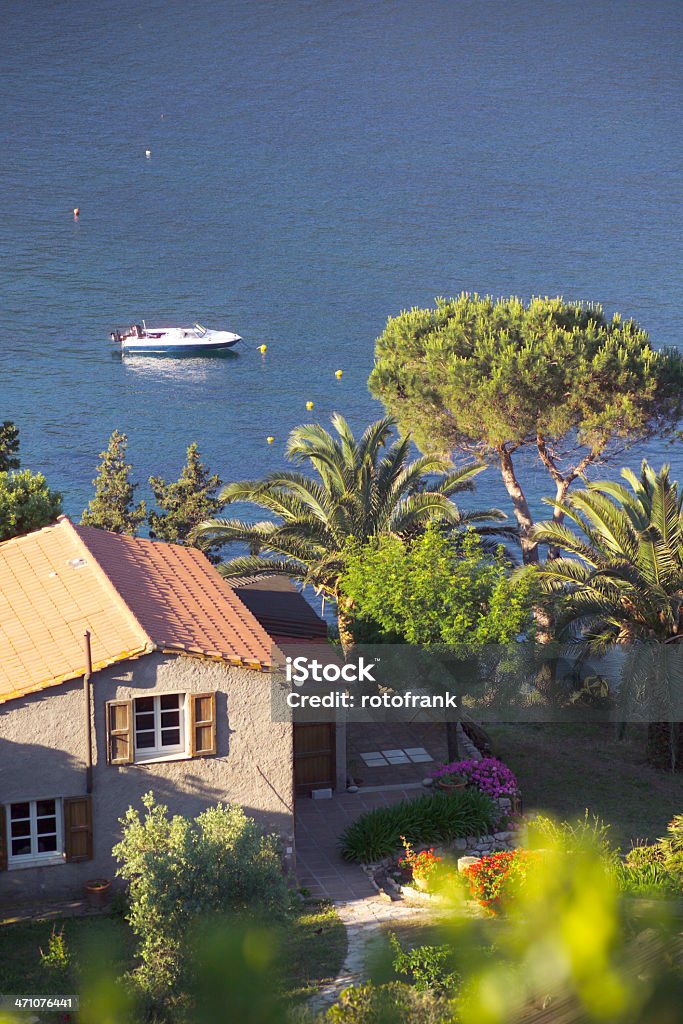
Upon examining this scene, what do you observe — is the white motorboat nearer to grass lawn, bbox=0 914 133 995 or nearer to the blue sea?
the blue sea

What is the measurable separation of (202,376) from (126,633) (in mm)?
80337

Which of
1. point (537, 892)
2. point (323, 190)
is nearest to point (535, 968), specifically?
point (537, 892)

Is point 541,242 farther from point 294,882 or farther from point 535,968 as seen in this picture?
point 535,968

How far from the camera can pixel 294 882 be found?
20938 mm

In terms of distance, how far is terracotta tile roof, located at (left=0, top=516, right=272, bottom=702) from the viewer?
2036 centimetres

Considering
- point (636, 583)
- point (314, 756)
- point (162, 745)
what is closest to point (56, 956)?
point (162, 745)

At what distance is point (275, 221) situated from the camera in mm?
140500

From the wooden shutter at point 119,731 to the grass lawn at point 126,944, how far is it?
244 cm

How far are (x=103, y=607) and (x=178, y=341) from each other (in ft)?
279

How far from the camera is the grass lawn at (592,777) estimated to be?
24.7 metres

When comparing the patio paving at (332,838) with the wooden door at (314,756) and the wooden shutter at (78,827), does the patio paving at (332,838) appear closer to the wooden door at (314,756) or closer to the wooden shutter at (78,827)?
the wooden door at (314,756)

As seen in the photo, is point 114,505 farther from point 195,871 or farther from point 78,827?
point 195,871

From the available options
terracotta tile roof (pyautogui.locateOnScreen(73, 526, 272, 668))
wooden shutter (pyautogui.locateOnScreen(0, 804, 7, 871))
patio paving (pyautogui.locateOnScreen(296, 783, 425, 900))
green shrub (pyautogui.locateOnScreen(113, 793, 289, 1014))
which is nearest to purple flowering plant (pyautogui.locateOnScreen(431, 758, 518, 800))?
patio paving (pyautogui.locateOnScreen(296, 783, 425, 900))

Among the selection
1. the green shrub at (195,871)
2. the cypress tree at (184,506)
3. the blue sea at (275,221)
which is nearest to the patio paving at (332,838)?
the green shrub at (195,871)
